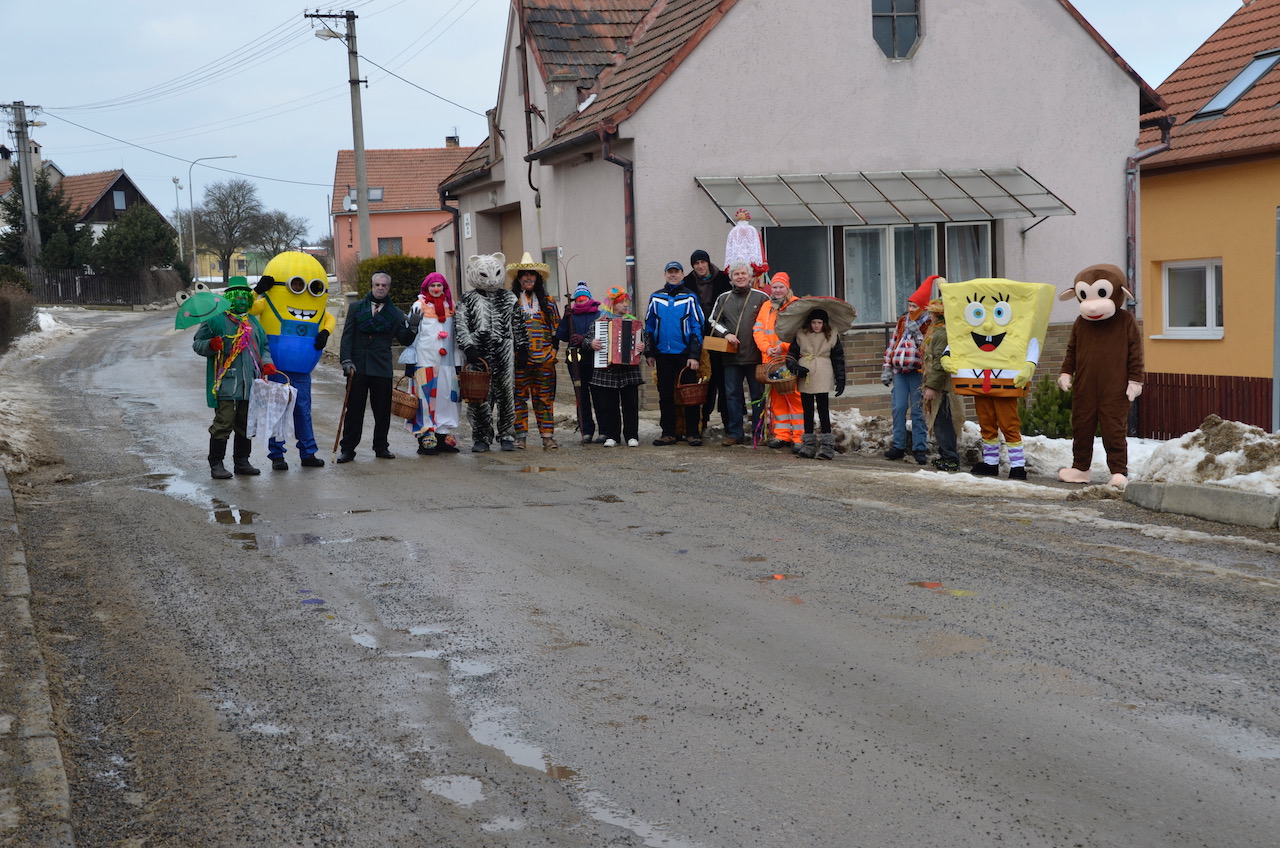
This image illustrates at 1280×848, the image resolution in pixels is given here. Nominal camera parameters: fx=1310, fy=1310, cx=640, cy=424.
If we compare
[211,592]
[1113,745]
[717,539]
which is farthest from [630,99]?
[1113,745]

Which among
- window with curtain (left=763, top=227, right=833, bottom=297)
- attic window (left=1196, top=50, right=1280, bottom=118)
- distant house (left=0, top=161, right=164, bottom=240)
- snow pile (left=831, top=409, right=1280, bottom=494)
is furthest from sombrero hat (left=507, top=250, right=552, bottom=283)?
distant house (left=0, top=161, right=164, bottom=240)

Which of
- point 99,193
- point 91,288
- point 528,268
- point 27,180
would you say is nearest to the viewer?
point 528,268

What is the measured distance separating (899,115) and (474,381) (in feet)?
26.8

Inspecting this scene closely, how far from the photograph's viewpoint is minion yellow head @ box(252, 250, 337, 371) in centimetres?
1230

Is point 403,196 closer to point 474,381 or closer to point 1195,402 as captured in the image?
point 1195,402

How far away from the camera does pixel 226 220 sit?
83750 mm

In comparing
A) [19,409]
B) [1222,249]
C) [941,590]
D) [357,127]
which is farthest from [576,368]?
[357,127]

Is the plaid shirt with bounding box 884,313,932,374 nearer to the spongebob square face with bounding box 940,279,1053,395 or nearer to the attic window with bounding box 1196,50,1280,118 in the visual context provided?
the spongebob square face with bounding box 940,279,1053,395

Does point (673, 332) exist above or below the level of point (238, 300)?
below

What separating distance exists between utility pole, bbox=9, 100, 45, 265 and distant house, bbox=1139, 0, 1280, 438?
4450 cm

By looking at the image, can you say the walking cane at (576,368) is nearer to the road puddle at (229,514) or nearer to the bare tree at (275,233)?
the road puddle at (229,514)

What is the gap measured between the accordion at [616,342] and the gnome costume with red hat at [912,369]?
270 centimetres

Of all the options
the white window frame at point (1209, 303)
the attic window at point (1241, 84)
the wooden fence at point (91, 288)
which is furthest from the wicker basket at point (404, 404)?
the wooden fence at point (91, 288)

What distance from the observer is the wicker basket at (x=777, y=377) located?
1283 cm
